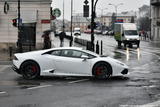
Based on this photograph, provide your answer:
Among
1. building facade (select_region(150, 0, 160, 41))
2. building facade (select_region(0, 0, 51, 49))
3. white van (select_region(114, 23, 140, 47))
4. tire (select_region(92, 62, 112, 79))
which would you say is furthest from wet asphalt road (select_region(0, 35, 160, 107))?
building facade (select_region(150, 0, 160, 41))

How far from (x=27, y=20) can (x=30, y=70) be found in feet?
67.1

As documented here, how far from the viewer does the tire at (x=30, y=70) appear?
49.3 feet

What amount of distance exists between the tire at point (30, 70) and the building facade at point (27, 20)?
20.2m

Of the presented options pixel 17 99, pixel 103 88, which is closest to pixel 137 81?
pixel 103 88

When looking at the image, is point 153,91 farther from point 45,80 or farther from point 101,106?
point 45,80

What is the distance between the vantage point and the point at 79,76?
15695 millimetres

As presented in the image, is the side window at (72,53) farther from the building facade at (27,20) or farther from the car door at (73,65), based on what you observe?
the building facade at (27,20)

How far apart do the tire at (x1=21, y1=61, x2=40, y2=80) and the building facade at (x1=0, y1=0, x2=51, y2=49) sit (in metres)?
20.2

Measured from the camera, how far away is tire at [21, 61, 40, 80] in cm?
1504

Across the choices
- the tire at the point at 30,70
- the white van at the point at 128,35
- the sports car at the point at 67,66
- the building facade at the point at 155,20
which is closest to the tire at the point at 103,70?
the sports car at the point at 67,66

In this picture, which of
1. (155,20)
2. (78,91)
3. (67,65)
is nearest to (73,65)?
(67,65)

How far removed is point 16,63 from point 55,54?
1.55 m

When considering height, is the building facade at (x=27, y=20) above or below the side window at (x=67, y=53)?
above

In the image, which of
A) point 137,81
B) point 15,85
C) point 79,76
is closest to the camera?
point 15,85
